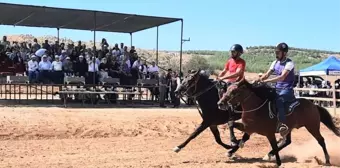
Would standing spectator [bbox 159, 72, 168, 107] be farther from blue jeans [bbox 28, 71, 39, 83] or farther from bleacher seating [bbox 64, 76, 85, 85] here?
blue jeans [bbox 28, 71, 39, 83]

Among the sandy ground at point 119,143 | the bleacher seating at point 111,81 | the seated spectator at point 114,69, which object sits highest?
the seated spectator at point 114,69

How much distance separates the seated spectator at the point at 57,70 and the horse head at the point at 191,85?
12381mm

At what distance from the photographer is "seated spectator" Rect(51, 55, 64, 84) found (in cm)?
2361

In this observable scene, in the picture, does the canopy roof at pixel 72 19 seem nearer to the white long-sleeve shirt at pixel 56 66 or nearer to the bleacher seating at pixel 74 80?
the white long-sleeve shirt at pixel 56 66

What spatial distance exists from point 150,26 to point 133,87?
183 inches

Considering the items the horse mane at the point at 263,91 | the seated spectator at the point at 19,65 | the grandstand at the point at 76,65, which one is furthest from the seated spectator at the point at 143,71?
the horse mane at the point at 263,91

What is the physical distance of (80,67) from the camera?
2447 centimetres

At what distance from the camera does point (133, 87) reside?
2570 centimetres

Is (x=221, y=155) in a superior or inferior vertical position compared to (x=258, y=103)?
inferior

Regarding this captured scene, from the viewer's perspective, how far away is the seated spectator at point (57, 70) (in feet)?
77.5

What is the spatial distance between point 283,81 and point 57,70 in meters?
14.4

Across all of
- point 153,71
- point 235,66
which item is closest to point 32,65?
point 153,71

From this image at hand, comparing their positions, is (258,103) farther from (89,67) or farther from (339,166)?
(89,67)

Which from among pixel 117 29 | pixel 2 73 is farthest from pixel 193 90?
pixel 117 29
